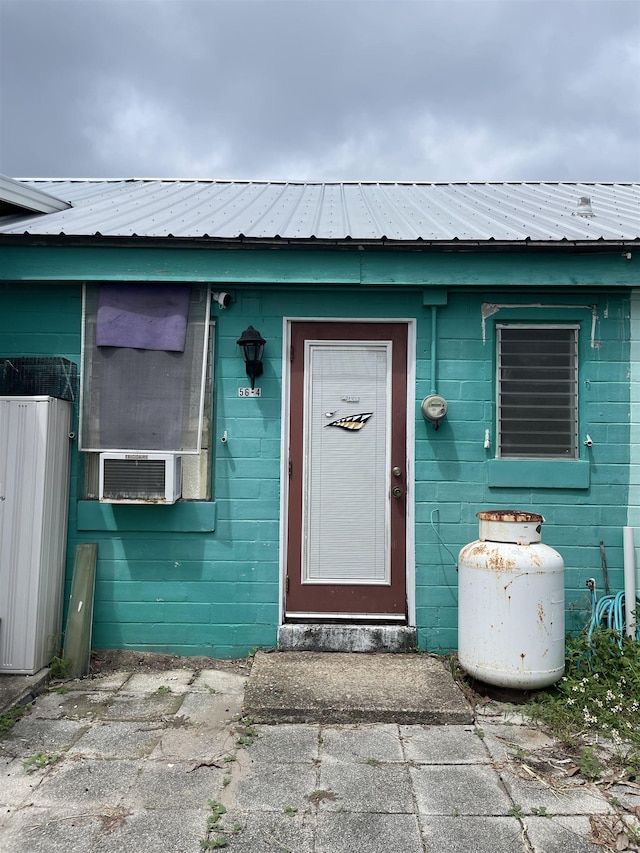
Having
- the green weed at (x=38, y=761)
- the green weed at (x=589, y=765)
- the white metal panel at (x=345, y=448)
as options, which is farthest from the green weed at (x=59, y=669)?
the green weed at (x=589, y=765)

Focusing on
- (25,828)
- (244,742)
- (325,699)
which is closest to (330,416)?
(325,699)

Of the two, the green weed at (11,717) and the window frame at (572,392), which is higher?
the window frame at (572,392)

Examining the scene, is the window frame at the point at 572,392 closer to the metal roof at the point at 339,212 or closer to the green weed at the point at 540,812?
the metal roof at the point at 339,212

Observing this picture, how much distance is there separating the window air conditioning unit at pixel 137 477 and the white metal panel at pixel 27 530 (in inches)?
14.9

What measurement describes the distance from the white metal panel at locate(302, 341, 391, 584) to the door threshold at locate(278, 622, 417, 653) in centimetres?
53

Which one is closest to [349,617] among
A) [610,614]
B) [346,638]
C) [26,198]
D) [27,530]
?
[346,638]

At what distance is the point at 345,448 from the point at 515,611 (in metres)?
1.73

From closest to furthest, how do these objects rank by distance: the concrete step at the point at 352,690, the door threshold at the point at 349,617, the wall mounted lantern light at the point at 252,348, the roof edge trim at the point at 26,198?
1. the concrete step at the point at 352,690
2. the wall mounted lantern light at the point at 252,348
3. the door threshold at the point at 349,617
4. the roof edge trim at the point at 26,198

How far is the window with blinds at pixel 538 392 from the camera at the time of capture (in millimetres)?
4980

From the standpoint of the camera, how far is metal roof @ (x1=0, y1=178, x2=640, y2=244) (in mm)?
4887

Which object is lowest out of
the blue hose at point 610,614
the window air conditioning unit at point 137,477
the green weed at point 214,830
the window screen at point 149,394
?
the green weed at point 214,830

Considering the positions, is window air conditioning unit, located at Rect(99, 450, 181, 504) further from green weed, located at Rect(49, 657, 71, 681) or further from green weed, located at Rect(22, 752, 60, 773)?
green weed, located at Rect(22, 752, 60, 773)

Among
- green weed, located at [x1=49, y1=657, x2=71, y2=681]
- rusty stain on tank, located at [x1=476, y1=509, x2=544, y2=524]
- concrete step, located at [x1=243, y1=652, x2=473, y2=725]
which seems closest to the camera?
concrete step, located at [x1=243, y1=652, x2=473, y2=725]

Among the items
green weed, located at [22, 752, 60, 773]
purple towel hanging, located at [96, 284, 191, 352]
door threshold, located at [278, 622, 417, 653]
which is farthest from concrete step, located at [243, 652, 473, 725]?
purple towel hanging, located at [96, 284, 191, 352]
